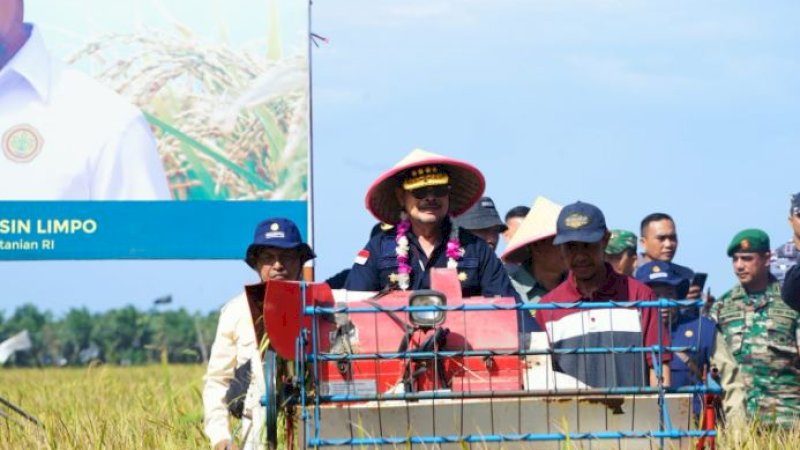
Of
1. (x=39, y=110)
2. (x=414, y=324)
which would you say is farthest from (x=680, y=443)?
(x=39, y=110)

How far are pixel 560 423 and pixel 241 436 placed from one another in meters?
1.62

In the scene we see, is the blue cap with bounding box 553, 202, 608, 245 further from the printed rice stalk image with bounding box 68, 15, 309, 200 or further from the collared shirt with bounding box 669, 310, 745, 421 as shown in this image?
the printed rice stalk image with bounding box 68, 15, 309, 200

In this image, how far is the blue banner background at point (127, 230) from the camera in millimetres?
10430

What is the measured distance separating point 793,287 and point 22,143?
217 inches

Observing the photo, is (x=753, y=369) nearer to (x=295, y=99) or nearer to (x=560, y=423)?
(x=295, y=99)

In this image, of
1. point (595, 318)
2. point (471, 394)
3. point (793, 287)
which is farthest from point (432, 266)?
point (471, 394)

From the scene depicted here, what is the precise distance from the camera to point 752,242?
1005 cm

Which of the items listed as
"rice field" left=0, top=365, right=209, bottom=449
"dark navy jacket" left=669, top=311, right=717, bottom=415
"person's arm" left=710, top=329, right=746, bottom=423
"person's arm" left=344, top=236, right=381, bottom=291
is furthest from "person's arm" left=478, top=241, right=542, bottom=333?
"person's arm" left=710, top=329, right=746, bottom=423

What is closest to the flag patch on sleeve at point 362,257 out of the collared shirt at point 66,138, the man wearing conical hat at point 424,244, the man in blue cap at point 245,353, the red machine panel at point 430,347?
the man wearing conical hat at point 424,244

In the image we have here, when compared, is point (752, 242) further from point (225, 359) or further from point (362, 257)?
point (225, 359)

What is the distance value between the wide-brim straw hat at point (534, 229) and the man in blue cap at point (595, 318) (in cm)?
140

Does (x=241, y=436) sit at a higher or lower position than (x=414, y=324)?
lower

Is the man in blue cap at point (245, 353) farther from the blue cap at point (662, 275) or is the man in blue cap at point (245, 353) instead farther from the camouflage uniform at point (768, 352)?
the camouflage uniform at point (768, 352)

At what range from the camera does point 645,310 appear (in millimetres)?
6930
